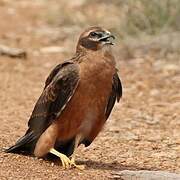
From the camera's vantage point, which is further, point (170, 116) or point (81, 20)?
point (81, 20)

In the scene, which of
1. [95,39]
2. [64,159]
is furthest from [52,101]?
[95,39]

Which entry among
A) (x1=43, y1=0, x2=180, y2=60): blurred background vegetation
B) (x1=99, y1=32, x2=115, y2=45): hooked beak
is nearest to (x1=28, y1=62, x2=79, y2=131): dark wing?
(x1=99, y1=32, x2=115, y2=45): hooked beak

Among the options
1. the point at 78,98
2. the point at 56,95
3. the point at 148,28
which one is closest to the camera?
the point at 78,98

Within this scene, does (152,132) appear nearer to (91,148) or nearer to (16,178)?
(91,148)

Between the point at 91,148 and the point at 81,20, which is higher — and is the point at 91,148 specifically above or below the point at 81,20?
below

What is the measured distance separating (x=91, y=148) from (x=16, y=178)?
1.78 m

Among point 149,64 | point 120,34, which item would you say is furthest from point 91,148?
point 120,34

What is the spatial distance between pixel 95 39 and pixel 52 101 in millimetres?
638

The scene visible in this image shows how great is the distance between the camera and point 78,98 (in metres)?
6.17

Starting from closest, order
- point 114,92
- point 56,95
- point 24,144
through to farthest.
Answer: point 56,95 → point 114,92 → point 24,144

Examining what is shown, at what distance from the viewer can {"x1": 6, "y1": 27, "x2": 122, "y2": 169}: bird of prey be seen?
20.2ft

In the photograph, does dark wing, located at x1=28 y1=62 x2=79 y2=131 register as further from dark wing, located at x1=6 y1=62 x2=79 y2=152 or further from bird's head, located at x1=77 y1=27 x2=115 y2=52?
bird's head, located at x1=77 y1=27 x2=115 y2=52

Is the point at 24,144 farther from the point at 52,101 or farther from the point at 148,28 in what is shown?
the point at 148,28

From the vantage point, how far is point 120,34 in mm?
13047
